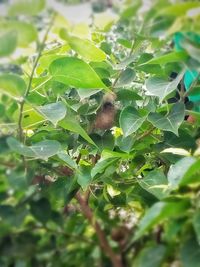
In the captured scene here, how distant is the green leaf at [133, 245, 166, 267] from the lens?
44 cm

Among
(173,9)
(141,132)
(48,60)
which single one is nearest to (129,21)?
(173,9)

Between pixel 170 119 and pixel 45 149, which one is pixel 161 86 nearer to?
pixel 170 119

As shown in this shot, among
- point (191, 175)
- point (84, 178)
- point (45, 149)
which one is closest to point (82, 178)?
point (84, 178)

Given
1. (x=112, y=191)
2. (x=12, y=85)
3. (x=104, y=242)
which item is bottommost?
(x=112, y=191)

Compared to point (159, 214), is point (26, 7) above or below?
above

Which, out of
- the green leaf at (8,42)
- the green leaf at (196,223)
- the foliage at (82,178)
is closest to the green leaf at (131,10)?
the foliage at (82,178)

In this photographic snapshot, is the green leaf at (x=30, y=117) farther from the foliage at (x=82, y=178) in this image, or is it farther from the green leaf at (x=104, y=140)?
the green leaf at (x=104, y=140)

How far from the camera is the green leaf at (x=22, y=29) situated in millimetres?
469

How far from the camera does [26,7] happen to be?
479mm

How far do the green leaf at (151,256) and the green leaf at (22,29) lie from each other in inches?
10.2

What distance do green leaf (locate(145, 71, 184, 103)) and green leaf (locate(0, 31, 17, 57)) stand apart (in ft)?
0.91

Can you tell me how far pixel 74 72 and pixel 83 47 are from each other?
0.14 feet

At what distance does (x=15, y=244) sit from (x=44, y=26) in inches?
9.9

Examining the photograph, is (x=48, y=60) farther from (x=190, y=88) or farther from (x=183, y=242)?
(x=183, y=242)
